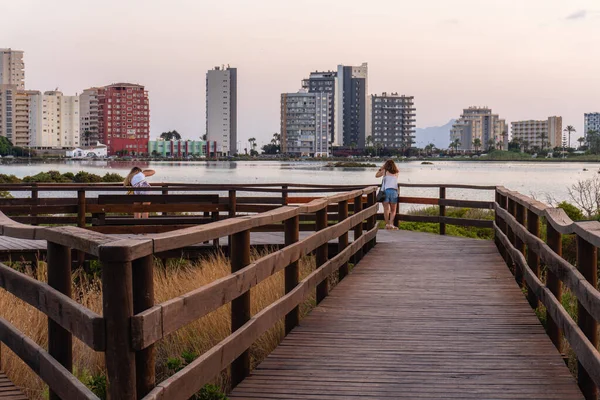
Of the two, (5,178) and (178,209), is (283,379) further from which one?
(5,178)

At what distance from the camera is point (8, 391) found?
5.60 meters

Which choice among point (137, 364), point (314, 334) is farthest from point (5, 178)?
point (137, 364)

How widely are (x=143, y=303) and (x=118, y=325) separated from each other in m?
0.22

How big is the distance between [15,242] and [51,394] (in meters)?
10.2

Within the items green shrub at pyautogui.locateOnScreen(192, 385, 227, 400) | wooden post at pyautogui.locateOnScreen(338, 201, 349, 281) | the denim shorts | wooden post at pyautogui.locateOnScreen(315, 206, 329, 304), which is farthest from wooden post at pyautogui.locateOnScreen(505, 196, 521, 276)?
green shrub at pyautogui.locateOnScreen(192, 385, 227, 400)

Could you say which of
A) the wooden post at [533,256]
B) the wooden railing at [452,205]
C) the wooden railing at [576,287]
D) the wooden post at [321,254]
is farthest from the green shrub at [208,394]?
the wooden railing at [452,205]

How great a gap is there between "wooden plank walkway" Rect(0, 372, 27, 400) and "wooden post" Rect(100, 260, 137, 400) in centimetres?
197

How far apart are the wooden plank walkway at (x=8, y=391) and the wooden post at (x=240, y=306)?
1433mm

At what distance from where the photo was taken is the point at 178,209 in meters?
14.1

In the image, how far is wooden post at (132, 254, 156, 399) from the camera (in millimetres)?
3885

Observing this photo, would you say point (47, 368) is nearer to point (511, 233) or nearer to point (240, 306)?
point (240, 306)

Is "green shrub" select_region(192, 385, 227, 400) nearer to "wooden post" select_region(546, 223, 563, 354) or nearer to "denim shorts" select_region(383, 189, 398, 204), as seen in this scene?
"wooden post" select_region(546, 223, 563, 354)

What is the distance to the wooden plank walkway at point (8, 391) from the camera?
5430 mm

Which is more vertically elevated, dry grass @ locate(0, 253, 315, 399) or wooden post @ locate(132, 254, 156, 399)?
wooden post @ locate(132, 254, 156, 399)
